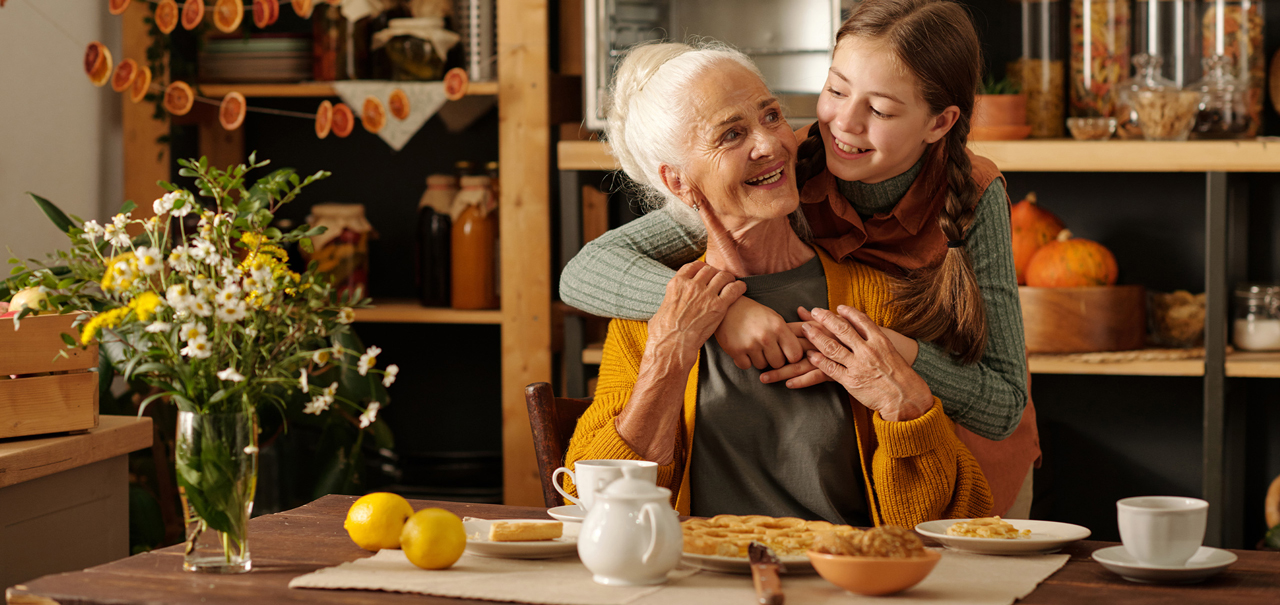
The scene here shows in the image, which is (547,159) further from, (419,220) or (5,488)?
(5,488)

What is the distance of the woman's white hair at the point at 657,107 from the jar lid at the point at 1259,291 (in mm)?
1300

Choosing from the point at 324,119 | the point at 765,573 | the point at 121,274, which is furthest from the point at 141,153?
the point at 765,573

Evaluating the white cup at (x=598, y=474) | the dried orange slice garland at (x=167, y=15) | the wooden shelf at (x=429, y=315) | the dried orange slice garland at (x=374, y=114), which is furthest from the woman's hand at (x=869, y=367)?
the dried orange slice garland at (x=167, y=15)

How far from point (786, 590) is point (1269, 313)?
1863mm

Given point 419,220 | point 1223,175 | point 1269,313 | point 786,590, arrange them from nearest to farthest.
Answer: point 786,590 → point 1223,175 → point 1269,313 → point 419,220

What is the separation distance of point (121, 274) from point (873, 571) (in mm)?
715

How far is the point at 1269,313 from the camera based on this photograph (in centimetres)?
247

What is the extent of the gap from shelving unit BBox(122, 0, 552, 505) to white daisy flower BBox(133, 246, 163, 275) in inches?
63.4

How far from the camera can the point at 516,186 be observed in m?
2.64

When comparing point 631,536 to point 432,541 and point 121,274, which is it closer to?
point 432,541

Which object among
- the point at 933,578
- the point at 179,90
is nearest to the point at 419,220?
the point at 179,90

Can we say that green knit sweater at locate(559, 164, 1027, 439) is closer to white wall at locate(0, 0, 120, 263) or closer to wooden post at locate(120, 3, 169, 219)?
white wall at locate(0, 0, 120, 263)

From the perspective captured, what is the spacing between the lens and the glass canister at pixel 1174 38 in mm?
2408

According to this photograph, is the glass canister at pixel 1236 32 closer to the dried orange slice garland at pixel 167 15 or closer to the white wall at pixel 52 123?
the dried orange slice garland at pixel 167 15
